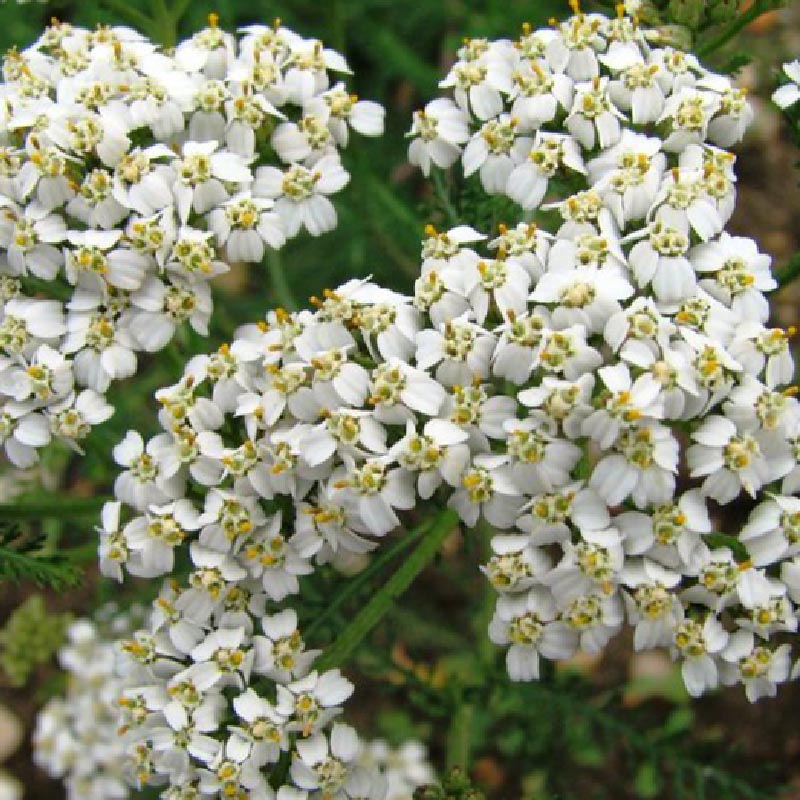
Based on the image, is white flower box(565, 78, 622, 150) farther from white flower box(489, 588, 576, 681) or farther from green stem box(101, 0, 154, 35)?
green stem box(101, 0, 154, 35)

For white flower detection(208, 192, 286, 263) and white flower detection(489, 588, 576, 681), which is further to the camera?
white flower detection(208, 192, 286, 263)

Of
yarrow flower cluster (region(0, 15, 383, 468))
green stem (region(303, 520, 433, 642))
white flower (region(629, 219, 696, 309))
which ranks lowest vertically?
green stem (region(303, 520, 433, 642))

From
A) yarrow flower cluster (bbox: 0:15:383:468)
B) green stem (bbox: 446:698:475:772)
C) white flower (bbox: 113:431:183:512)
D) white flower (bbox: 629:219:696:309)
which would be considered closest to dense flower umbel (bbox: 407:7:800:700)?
white flower (bbox: 629:219:696:309)

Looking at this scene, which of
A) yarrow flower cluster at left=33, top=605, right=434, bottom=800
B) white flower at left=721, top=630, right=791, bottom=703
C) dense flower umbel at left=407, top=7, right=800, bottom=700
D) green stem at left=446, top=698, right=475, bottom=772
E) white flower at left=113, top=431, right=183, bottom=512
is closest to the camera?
dense flower umbel at left=407, top=7, right=800, bottom=700

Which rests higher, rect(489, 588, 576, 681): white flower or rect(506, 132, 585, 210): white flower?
rect(506, 132, 585, 210): white flower

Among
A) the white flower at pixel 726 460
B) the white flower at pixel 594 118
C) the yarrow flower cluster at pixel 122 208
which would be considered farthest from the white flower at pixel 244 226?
the white flower at pixel 726 460

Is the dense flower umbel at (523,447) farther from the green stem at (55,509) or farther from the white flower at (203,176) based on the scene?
the green stem at (55,509)
